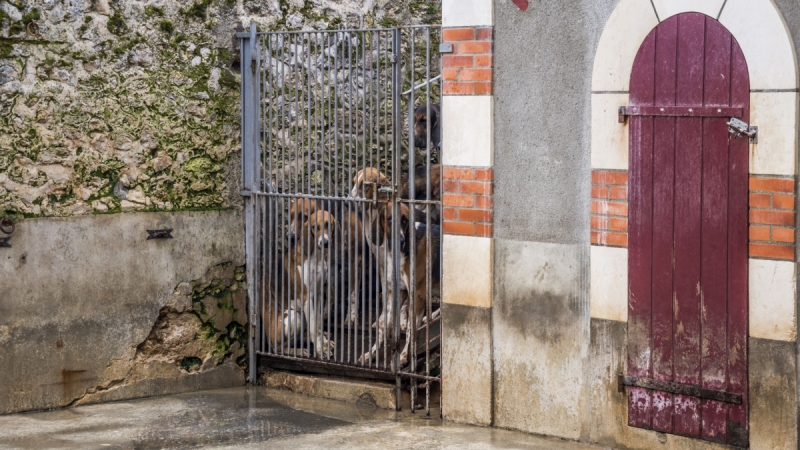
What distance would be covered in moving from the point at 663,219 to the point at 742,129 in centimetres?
64

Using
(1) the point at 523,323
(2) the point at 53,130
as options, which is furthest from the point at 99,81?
(1) the point at 523,323

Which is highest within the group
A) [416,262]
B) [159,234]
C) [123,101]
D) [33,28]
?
[33,28]

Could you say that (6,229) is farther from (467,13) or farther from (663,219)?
(663,219)

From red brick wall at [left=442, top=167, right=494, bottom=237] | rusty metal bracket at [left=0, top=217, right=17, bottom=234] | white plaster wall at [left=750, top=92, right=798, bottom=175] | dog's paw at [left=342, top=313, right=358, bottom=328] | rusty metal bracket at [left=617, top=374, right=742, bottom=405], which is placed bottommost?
rusty metal bracket at [left=617, top=374, right=742, bottom=405]

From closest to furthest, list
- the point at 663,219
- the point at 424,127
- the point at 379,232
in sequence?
the point at 663,219, the point at 424,127, the point at 379,232

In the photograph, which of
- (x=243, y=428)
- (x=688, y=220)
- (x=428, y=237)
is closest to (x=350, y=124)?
(x=428, y=237)

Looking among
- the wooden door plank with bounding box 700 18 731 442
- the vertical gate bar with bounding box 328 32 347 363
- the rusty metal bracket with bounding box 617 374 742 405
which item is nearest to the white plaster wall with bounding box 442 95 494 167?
the vertical gate bar with bounding box 328 32 347 363

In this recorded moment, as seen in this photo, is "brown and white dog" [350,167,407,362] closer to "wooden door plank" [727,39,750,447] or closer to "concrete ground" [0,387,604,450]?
"concrete ground" [0,387,604,450]

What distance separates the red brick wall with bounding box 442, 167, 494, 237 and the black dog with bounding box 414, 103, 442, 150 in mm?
406

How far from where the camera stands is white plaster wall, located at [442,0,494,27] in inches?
249

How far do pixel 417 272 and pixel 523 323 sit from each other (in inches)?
37.9

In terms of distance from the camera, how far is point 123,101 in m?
7.17

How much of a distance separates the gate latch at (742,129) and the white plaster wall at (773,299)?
60 cm

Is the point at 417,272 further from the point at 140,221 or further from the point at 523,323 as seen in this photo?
the point at 140,221
